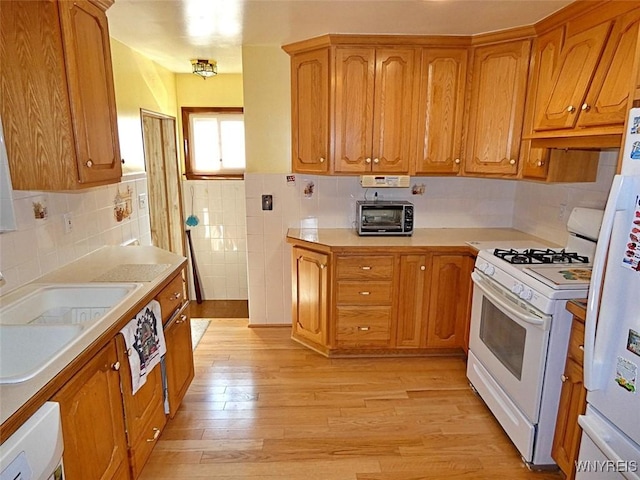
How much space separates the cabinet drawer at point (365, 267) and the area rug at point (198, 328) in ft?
4.60

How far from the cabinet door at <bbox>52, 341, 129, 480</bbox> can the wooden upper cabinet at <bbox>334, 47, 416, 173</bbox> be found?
6.70ft

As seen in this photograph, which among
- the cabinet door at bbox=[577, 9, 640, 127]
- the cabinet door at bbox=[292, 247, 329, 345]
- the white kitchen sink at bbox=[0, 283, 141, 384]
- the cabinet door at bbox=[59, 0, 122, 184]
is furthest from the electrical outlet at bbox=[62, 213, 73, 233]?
the cabinet door at bbox=[577, 9, 640, 127]

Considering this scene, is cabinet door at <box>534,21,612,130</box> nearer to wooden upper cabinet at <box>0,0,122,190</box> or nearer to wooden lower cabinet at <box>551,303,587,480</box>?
wooden lower cabinet at <box>551,303,587,480</box>

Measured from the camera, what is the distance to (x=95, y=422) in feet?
4.66

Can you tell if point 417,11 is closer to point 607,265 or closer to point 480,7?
point 480,7

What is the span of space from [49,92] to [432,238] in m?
2.51

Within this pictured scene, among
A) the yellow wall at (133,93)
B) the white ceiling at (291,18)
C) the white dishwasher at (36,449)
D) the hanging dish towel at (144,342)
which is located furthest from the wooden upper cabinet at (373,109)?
the white dishwasher at (36,449)

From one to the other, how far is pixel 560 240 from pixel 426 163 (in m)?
1.09

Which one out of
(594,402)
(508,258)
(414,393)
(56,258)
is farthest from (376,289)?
(56,258)

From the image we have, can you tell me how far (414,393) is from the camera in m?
2.59

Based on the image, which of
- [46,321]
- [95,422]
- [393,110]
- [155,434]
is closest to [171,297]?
[46,321]

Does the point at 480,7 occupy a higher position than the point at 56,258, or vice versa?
the point at 480,7

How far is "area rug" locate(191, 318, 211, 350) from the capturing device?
3.35 meters

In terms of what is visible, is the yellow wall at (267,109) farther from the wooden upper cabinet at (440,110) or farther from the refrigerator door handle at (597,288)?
the refrigerator door handle at (597,288)
